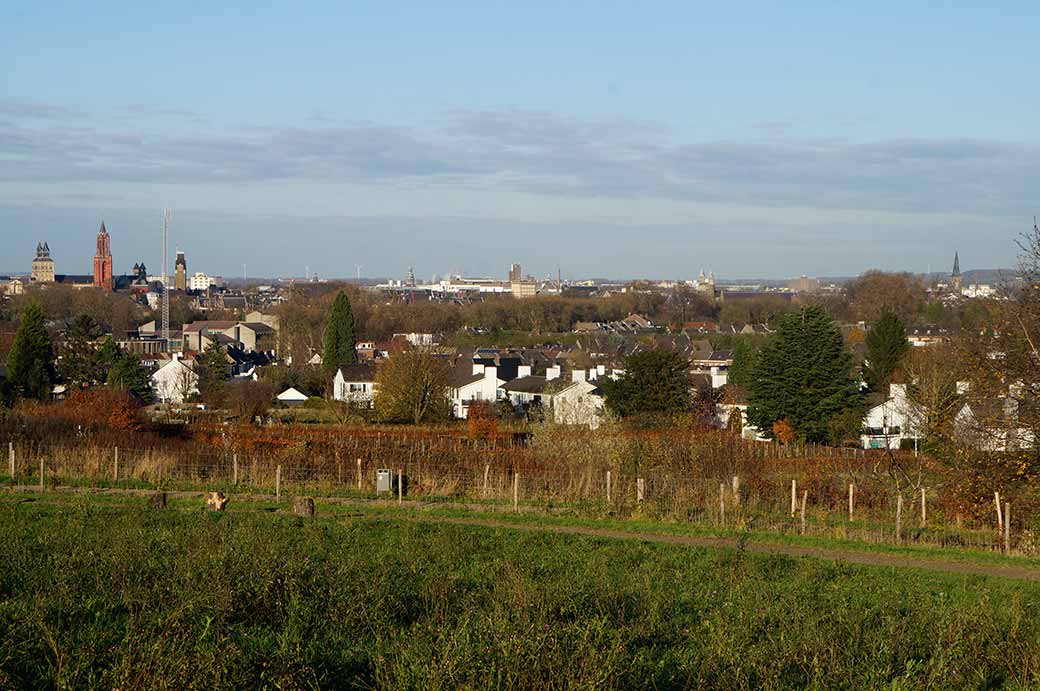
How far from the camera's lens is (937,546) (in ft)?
54.6

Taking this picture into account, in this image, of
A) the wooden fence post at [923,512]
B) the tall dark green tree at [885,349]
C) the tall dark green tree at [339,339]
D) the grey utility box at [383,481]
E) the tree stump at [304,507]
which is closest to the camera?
the tree stump at [304,507]

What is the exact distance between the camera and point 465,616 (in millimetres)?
8680

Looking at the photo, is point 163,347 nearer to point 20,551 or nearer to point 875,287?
point 875,287

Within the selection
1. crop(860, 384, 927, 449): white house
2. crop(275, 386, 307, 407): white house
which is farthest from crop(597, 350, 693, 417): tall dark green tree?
crop(275, 386, 307, 407): white house

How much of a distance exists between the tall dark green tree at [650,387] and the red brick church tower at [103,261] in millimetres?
156114

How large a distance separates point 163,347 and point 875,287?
68.6m

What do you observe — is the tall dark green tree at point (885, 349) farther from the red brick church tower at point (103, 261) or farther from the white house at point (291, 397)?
the red brick church tower at point (103, 261)

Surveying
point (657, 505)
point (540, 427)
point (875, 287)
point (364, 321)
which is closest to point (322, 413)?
point (540, 427)

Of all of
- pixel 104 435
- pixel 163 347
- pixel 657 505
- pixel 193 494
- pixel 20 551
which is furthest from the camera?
pixel 163 347

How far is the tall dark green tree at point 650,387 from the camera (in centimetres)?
3862

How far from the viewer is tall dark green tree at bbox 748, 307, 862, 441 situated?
38094 millimetres

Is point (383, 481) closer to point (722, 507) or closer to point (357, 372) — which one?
point (722, 507)

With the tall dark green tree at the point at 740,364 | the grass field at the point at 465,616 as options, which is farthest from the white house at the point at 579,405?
the grass field at the point at 465,616

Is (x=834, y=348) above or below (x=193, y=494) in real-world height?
above
